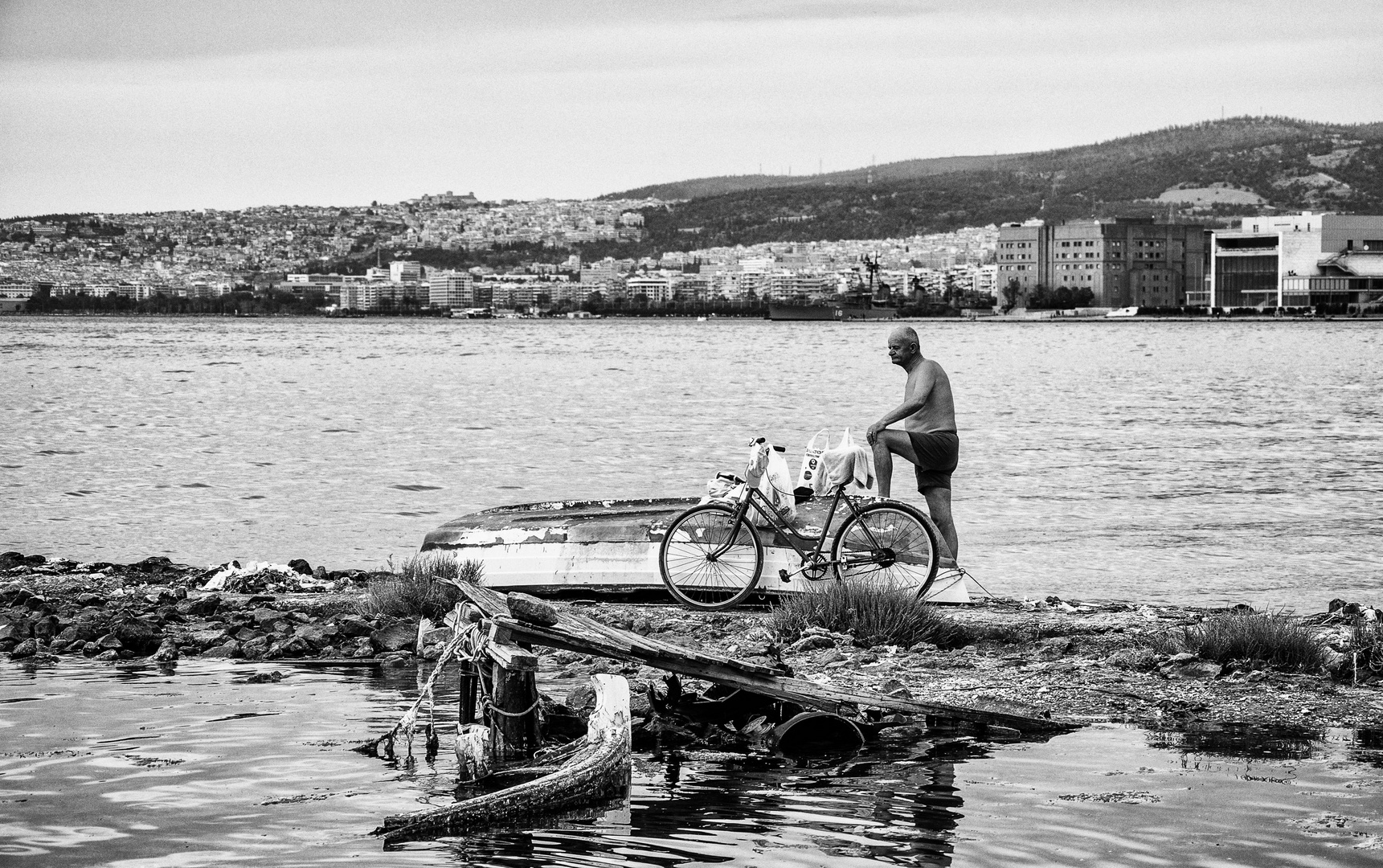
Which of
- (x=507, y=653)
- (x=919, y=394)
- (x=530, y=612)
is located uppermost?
(x=919, y=394)

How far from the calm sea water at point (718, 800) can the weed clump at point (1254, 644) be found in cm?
130

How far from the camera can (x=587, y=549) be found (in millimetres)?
12969

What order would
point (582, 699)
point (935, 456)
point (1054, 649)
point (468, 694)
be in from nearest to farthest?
point (468, 694) → point (582, 699) → point (1054, 649) → point (935, 456)

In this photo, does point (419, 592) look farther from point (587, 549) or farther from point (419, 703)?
point (419, 703)

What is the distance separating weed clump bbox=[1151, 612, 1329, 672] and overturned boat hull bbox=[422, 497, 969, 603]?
2267 millimetres

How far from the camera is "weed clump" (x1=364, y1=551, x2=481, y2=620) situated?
1213cm

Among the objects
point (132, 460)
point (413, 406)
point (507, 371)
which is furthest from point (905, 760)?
point (507, 371)

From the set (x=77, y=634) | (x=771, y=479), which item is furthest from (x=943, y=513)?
(x=77, y=634)

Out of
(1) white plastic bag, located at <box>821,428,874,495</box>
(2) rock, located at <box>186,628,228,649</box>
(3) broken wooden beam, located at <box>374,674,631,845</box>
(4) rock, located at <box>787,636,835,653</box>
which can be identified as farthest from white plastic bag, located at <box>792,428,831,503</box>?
(3) broken wooden beam, located at <box>374,674,631,845</box>

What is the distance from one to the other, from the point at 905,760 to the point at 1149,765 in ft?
3.95

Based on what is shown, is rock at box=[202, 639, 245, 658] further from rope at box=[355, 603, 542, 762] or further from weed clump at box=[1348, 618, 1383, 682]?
weed clump at box=[1348, 618, 1383, 682]

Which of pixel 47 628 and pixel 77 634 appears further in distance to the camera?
pixel 47 628

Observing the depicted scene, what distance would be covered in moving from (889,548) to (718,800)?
445 cm

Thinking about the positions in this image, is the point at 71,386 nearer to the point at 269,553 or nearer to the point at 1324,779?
the point at 269,553
